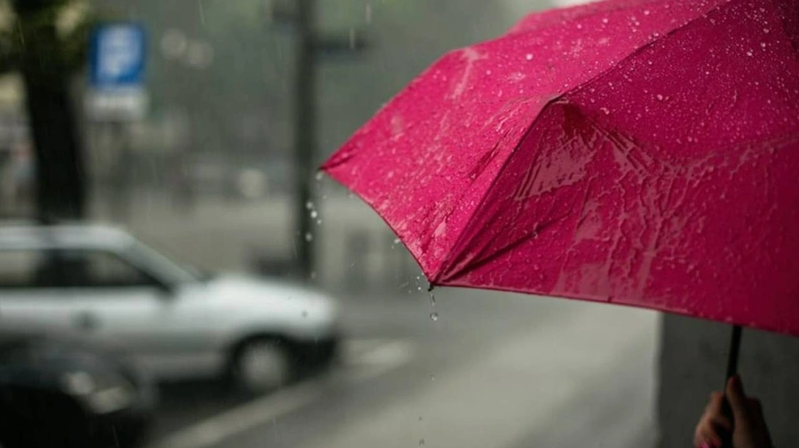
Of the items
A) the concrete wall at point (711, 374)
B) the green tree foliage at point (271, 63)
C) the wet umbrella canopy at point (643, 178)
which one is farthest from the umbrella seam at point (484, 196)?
the green tree foliage at point (271, 63)

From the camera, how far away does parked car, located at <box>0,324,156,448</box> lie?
673cm

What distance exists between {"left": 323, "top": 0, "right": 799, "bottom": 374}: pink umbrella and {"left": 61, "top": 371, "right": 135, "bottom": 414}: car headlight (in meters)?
Answer: 5.56

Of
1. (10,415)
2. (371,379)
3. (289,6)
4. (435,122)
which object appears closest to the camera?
(435,122)

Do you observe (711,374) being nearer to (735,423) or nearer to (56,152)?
(735,423)

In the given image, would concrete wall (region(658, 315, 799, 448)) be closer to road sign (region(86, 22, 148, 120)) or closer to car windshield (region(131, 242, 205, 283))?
car windshield (region(131, 242, 205, 283))

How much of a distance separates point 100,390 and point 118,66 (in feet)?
17.6

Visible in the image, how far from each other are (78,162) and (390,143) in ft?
30.0

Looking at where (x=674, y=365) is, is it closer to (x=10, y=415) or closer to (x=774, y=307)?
(x=774, y=307)

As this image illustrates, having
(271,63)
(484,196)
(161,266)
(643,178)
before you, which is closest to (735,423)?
(643,178)

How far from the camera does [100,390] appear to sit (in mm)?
7031

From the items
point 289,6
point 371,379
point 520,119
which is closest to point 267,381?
point 371,379

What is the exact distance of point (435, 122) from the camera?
205 centimetres

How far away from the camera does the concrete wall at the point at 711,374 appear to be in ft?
9.29

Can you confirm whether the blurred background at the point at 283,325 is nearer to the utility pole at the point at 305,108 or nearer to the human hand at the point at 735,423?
the utility pole at the point at 305,108
